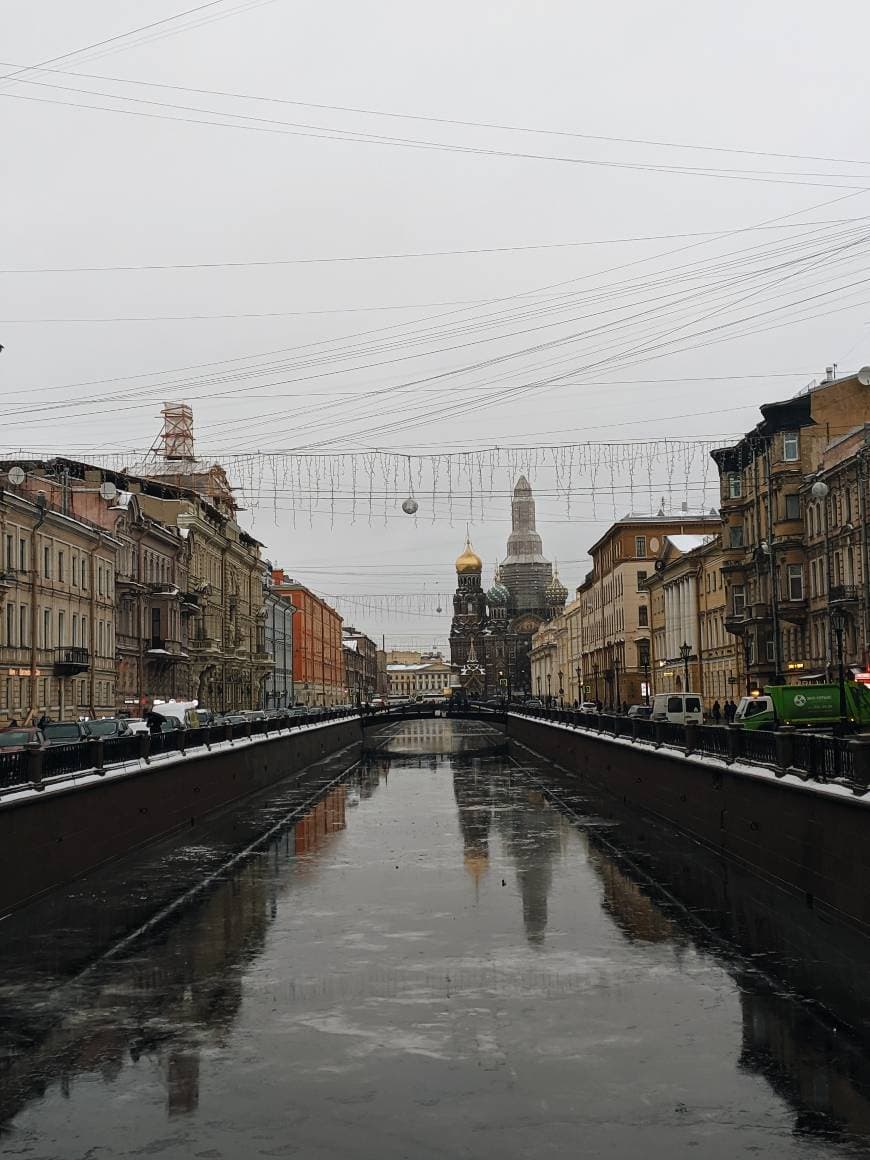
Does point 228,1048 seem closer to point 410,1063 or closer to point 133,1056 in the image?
point 133,1056

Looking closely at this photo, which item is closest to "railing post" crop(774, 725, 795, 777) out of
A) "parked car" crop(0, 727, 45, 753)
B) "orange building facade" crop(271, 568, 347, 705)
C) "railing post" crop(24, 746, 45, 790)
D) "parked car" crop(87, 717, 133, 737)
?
"railing post" crop(24, 746, 45, 790)

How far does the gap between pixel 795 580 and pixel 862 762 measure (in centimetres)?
5041

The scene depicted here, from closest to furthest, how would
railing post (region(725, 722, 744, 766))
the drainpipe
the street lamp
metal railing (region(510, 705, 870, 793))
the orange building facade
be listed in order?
metal railing (region(510, 705, 870, 793))
railing post (region(725, 722, 744, 766))
the drainpipe
the street lamp
the orange building facade

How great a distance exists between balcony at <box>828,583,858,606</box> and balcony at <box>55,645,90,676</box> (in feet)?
105

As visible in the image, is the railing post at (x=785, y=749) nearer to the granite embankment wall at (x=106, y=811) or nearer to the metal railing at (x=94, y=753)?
the granite embankment wall at (x=106, y=811)

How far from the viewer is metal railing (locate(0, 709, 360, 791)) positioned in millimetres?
20688

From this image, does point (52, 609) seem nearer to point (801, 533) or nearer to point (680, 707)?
point (680, 707)

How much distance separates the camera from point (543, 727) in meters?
70.2

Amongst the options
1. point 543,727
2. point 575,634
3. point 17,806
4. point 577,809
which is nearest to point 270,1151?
point 17,806

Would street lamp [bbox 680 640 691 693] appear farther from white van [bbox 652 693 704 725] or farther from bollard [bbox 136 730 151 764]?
bollard [bbox 136 730 151 764]

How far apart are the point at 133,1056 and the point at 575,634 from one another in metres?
162

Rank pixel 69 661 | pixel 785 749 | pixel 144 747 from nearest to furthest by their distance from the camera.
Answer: pixel 785 749
pixel 144 747
pixel 69 661

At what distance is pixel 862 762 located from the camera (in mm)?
17000

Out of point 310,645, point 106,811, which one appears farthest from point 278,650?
Answer: point 106,811
